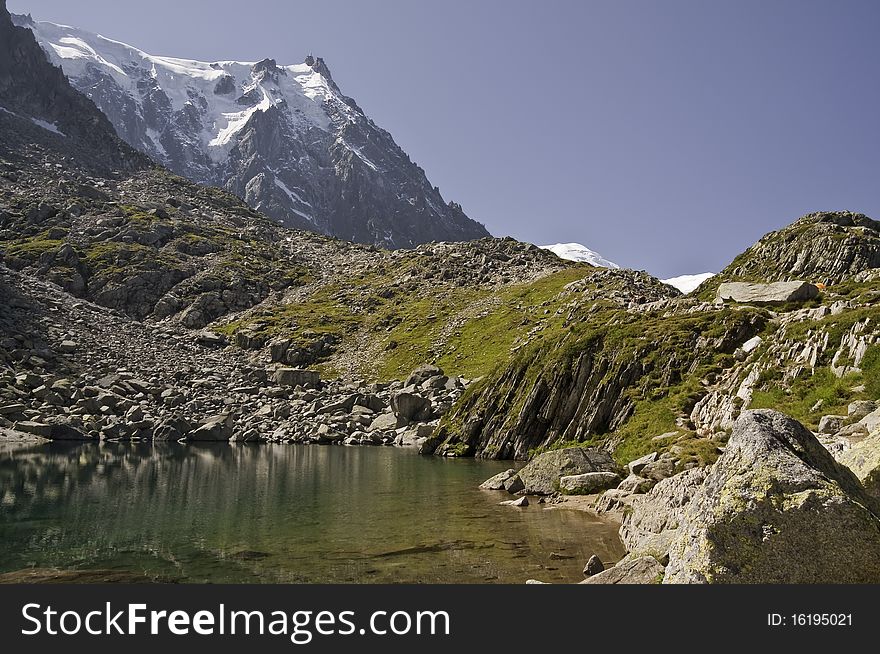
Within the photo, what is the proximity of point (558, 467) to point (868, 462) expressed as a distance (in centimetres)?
2770

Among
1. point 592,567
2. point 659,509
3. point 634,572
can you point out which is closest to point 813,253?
point 659,509

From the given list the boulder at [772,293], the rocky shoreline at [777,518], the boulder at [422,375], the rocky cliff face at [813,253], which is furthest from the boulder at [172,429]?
the rocky shoreline at [777,518]

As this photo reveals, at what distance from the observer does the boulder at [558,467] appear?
3975cm

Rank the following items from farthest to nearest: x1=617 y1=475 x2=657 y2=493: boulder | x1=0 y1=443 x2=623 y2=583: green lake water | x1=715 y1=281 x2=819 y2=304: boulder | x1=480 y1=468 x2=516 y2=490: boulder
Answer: x1=715 y1=281 x2=819 y2=304: boulder < x1=480 y1=468 x2=516 y2=490: boulder < x1=617 y1=475 x2=657 y2=493: boulder < x1=0 y1=443 x2=623 y2=583: green lake water

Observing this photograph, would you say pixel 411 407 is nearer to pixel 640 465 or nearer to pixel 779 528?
pixel 640 465

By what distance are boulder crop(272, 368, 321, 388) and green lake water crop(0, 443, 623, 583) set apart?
205 feet

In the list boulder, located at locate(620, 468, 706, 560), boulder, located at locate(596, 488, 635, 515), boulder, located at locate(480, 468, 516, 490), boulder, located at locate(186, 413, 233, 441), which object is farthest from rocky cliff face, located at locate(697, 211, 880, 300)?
boulder, located at locate(186, 413, 233, 441)

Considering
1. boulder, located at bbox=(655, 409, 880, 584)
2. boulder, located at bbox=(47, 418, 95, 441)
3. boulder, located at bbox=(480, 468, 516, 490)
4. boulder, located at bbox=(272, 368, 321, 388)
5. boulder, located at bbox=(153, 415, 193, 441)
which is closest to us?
boulder, located at bbox=(655, 409, 880, 584)

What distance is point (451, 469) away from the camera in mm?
57625

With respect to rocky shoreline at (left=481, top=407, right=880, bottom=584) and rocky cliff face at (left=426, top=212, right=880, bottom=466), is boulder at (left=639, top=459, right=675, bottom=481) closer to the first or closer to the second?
rocky cliff face at (left=426, top=212, right=880, bottom=466)

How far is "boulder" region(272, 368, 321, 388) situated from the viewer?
119 metres

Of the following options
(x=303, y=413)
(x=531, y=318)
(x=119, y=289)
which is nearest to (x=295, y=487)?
(x=303, y=413)

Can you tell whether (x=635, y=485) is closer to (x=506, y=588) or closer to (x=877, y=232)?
(x=506, y=588)

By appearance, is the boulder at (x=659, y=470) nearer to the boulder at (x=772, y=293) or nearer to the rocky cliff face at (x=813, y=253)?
the boulder at (x=772, y=293)
